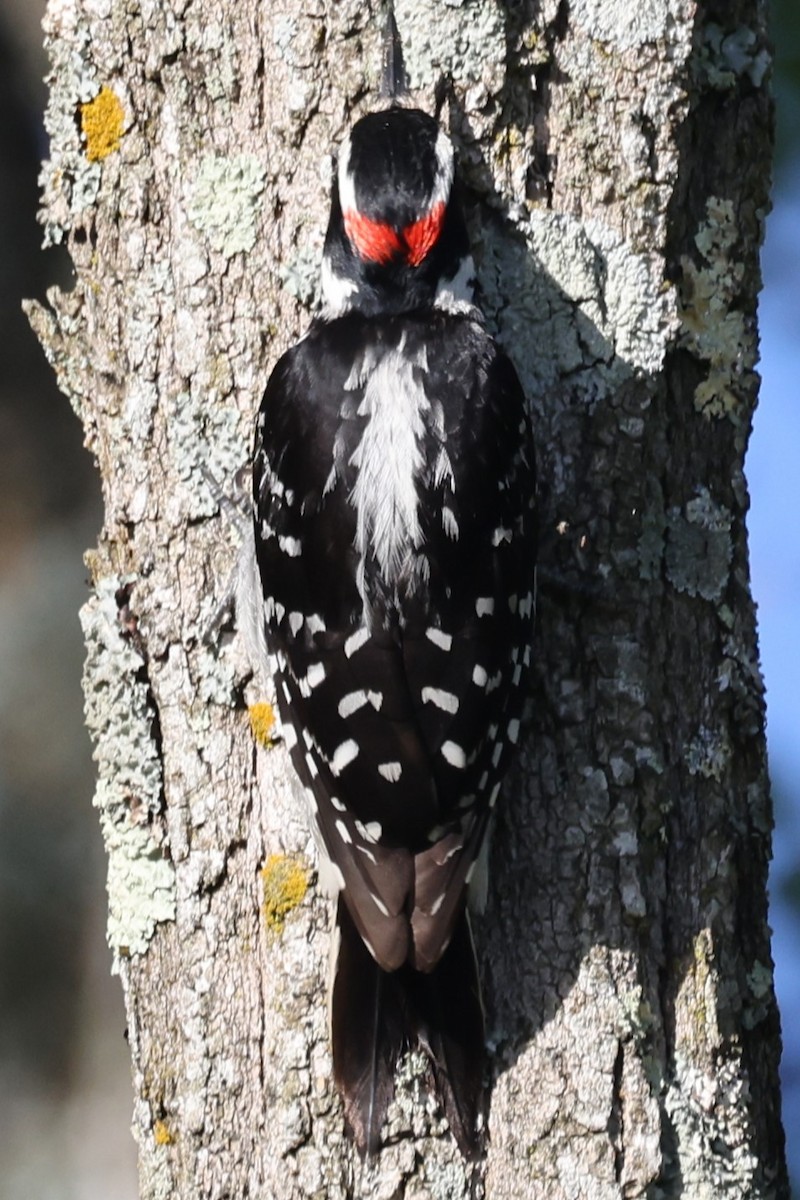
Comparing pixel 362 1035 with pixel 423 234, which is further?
pixel 423 234

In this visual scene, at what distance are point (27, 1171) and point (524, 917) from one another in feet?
6.93

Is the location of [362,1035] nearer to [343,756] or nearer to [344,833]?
[344,833]

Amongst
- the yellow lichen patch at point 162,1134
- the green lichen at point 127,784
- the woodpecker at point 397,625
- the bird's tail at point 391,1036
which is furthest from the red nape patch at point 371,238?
the yellow lichen patch at point 162,1134

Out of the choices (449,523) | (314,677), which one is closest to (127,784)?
(314,677)

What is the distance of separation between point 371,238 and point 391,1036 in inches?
51.2

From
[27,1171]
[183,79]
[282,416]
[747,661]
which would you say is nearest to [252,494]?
[282,416]

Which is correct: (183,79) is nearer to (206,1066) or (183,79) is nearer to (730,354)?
(730,354)

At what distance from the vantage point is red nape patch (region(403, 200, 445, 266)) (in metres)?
2.47

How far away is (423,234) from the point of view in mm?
2531

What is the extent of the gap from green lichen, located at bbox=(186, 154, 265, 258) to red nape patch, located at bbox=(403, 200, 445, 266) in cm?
26

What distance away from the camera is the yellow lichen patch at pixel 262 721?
8.13 ft

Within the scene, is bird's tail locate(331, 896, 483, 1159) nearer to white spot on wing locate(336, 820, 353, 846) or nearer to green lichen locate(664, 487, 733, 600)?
white spot on wing locate(336, 820, 353, 846)

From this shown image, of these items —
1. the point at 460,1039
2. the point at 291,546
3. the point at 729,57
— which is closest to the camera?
the point at 460,1039

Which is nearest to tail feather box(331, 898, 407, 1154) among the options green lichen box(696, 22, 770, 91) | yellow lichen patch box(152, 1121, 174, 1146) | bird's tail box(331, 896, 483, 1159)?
bird's tail box(331, 896, 483, 1159)
